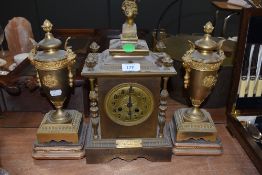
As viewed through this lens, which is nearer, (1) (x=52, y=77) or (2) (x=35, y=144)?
(1) (x=52, y=77)

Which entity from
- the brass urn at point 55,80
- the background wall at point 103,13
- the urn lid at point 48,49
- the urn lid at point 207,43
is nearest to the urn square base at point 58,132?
the brass urn at point 55,80

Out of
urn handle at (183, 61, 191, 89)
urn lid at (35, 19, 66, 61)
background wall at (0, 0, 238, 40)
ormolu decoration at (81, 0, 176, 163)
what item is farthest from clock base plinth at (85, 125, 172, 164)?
background wall at (0, 0, 238, 40)

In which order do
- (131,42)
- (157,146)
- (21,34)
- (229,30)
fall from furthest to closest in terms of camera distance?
(229,30) < (21,34) < (157,146) < (131,42)

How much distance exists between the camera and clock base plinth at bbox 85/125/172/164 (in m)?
Answer: 1.14

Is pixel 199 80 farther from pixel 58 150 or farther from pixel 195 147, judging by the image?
pixel 58 150

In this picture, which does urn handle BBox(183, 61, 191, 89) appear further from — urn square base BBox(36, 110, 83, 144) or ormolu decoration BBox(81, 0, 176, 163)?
urn square base BBox(36, 110, 83, 144)

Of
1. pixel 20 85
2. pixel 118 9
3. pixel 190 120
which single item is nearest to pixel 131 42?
pixel 190 120

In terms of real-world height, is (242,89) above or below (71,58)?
below

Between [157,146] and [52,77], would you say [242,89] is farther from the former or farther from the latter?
[52,77]

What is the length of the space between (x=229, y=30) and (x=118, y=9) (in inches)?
46.9

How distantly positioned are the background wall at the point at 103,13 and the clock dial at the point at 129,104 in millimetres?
2062

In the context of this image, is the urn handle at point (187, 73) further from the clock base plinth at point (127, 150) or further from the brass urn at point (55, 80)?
the brass urn at point (55, 80)

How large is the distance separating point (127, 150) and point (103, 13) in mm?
2163

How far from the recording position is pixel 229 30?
2.96 metres
